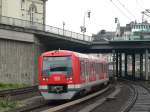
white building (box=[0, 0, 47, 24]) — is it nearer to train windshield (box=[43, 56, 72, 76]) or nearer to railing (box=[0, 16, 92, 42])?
railing (box=[0, 16, 92, 42])

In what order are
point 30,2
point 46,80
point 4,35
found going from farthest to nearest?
point 30,2, point 4,35, point 46,80

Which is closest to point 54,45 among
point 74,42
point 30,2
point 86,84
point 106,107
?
point 74,42

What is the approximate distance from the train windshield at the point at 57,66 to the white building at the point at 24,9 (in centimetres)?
3962

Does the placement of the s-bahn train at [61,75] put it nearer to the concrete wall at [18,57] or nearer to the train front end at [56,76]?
the train front end at [56,76]

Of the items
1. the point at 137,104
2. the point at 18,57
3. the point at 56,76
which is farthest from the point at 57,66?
the point at 18,57

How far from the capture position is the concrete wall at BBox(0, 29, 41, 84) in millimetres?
46188

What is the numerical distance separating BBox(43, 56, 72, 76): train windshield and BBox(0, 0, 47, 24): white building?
3962 centimetres

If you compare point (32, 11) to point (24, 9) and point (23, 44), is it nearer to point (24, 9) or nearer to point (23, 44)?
point (24, 9)

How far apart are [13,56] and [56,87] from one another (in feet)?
76.1

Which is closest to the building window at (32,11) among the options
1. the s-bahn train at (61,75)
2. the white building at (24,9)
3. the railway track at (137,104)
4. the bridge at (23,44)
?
the white building at (24,9)

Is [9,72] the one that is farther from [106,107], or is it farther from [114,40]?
[114,40]

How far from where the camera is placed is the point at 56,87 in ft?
83.3

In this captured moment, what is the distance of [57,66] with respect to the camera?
85.9ft

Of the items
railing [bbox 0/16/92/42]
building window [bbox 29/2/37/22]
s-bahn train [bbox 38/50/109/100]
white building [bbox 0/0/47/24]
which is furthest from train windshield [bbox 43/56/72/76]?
building window [bbox 29/2/37/22]
